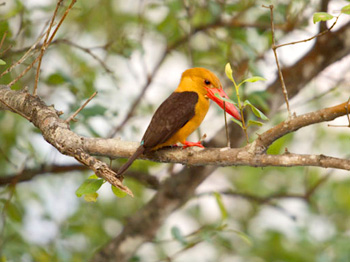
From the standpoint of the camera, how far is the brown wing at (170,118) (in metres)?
1.64

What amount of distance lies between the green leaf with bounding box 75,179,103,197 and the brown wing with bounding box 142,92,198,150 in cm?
25

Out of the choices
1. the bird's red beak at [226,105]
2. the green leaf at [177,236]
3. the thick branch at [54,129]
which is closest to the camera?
the thick branch at [54,129]

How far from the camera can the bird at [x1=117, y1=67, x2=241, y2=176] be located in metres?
1.65

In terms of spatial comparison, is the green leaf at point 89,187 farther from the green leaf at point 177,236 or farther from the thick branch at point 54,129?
the green leaf at point 177,236

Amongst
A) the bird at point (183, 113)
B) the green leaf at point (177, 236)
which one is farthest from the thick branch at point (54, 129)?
the green leaf at point (177, 236)

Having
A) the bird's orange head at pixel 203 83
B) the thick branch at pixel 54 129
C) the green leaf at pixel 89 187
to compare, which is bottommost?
the green leaf at pixel 89 187

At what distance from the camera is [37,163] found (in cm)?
261

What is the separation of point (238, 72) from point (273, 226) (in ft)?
3.96

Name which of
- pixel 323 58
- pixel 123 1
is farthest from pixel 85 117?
pixel 123 1

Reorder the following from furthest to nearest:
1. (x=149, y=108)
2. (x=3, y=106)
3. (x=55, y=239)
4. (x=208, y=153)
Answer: (x=149, y=108), (x=55, y=239), (x=3, y=106), (x=208, y=153)

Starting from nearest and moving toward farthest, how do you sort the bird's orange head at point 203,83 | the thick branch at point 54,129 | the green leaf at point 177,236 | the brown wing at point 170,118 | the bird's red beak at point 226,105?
the thick branch at point 54,129, the brown wing at point 170,118, the bird's red beak at point 226,105, the bird's orange head at point 203,83, the green leaf at point 177,236

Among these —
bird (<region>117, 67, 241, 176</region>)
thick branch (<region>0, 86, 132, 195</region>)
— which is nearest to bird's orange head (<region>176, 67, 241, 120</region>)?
bird (<region>117, 67, 241, 176</region>)

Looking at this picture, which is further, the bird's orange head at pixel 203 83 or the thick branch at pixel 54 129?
the bird's orange head at pixel 203 83

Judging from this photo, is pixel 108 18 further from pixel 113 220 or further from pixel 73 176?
pixel 113 220
